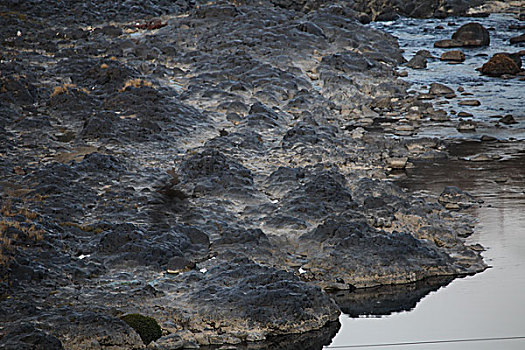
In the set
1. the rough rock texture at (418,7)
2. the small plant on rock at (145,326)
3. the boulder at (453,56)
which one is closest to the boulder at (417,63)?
the boulder at (453,56)

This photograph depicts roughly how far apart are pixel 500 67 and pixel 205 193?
2016 cm

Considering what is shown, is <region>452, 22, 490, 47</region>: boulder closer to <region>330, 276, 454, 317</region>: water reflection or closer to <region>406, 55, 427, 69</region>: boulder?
<region>406, 55, 427, 69</region>: boulder

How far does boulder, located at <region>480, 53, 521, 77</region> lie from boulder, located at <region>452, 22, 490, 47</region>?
6.27m

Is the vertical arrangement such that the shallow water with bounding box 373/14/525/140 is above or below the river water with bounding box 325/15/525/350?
below

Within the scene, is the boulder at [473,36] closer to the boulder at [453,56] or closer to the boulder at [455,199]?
the boulder at [453,56]

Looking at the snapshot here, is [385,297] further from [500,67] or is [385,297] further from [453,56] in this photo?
[453,56]

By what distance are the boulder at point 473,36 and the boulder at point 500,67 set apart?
6273 millimetres

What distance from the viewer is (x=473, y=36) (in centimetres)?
3922

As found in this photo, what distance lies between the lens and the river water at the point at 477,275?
10914mm

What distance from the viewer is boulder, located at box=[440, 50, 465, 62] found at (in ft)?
117

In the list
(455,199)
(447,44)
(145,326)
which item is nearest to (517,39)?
(447,44)

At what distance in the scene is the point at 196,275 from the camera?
12508mm

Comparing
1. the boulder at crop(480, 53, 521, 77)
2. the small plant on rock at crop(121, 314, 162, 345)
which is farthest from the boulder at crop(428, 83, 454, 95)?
the small plant on rock at crop(121, 314, 162, 345)

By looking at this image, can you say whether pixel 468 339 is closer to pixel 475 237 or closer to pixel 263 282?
pixel 263 282
